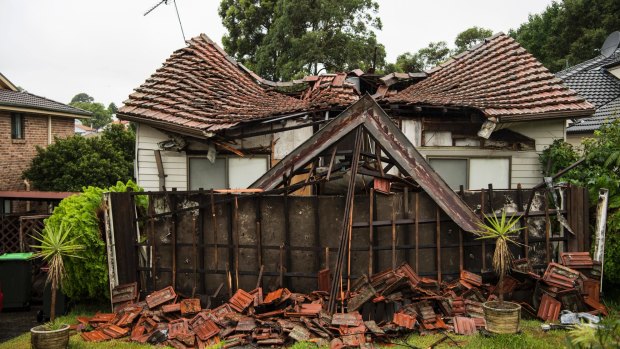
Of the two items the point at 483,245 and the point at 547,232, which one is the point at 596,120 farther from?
the point at 483,245

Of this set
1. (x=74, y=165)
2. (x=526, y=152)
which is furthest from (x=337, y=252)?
(x=74, y=165)

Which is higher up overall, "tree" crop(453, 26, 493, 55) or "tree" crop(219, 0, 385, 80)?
"tree" crop(453, 26, 493, 55)

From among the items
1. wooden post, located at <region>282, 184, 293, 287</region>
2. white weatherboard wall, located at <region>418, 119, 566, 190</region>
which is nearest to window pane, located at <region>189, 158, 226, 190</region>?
wooden post, located at <region>282, 184, 293, 287</region>

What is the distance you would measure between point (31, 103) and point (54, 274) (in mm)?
18288

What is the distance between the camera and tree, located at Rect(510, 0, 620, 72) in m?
30.2

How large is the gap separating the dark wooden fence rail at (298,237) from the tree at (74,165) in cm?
1542

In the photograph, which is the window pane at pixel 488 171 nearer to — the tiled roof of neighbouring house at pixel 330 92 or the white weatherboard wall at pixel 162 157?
the tiled roof of neighbouring house at pixel 330 92

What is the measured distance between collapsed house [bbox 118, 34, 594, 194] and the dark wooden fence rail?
236 cm

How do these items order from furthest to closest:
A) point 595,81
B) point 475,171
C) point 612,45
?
1. point 612,45
2. point 595,81
3. point 475,171

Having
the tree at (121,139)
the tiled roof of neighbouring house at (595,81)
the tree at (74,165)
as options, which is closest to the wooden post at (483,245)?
the tiled roof of neighbouring house at (595,81)

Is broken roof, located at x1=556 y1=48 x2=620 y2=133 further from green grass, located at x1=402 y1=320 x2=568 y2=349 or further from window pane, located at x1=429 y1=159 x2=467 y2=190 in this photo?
green grass, located at x1=402 y1=320 x2=568 y2=349

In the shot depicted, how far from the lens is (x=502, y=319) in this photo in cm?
588

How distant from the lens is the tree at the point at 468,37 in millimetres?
44438

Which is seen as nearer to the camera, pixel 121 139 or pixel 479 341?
pixel 479 341
